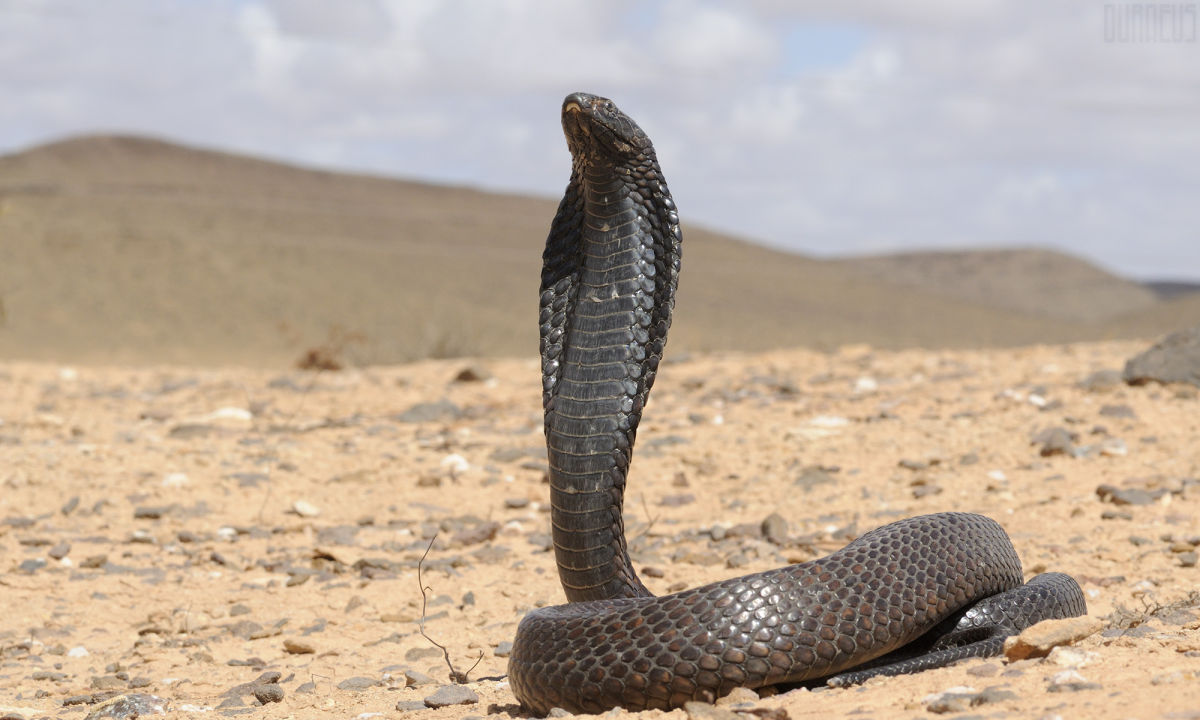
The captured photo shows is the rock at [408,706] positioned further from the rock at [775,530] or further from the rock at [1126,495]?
the rock at [1126,495]

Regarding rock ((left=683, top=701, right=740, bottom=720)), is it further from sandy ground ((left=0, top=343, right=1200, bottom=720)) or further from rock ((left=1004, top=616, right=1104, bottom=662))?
rock ((left=1004, top=616, right=1104, bottom=662))

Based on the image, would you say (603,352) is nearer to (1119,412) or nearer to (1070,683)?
(1070,683)

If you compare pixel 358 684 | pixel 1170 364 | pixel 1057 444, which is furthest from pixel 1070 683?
pixel 1170 364

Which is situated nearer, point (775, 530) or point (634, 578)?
point (634, 578)

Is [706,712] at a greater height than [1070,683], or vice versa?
[1070,683]

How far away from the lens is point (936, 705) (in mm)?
3242

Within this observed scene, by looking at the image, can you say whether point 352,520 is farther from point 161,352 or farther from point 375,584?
point 161,352

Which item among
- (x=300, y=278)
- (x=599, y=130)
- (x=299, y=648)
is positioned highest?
(x=300, y=278)

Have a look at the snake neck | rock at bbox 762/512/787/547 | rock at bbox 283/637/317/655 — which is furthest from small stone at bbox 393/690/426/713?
rock at bbox 762/512/787/547

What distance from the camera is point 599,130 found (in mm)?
4223

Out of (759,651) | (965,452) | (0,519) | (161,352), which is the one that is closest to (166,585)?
(0,519)

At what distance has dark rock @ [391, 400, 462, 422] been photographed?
10367 millimetres

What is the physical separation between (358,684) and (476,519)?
2.92 meters

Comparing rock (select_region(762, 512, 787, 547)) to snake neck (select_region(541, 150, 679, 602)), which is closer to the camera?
snake neck (select_region(541, 150, 679, 602))
